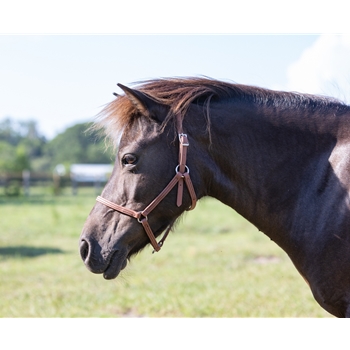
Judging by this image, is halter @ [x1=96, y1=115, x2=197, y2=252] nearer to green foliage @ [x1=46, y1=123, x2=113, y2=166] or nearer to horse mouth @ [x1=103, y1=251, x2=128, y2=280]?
horse mouth @ [x1=103, y1=251, x2=128, y2=280]

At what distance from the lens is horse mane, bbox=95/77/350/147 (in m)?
2.46

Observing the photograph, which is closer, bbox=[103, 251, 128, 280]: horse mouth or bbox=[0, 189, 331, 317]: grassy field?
bbox=[103, 251, 128, 280]: horse mouth

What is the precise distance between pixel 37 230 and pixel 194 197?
11.3 m

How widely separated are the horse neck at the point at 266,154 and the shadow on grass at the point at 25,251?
7745mm

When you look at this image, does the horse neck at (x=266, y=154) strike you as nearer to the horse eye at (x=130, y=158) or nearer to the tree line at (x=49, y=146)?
the horse eye at (x=130, y=158)

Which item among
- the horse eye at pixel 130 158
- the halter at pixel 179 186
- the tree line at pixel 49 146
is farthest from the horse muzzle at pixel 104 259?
the tree line at pixel 49 146

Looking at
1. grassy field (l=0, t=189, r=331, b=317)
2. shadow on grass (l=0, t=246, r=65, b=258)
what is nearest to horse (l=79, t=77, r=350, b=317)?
grassy field (l=0, t=189, r=331, b=317)

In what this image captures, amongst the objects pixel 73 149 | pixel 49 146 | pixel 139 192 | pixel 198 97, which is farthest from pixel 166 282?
pixel 49 146

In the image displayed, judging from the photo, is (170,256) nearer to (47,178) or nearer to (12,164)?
(47,178)

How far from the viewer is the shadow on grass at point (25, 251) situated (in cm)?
931

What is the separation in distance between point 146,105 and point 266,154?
726 mm

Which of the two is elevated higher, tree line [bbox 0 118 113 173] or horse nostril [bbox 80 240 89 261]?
horse nostril [bbox 80 240 89 261]

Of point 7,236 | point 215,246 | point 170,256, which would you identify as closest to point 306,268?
point 170,256

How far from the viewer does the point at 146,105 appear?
241 centimetres
